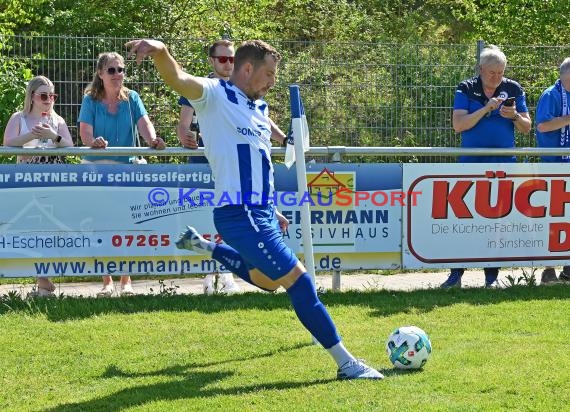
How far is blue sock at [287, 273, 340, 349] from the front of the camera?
653cm

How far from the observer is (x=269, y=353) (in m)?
A: 7.33

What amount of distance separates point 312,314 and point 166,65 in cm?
187

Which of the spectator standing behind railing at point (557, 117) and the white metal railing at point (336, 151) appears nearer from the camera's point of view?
the white metal railing at point (336, 151)

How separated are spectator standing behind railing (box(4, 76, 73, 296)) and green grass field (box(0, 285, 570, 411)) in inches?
54.1

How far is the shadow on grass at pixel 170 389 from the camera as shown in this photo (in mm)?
6039

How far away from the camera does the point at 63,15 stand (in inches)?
682

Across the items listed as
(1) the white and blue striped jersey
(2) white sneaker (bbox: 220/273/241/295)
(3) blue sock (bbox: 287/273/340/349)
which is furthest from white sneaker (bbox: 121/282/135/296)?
(3) blue sock (bbox: 287/273/340/349)

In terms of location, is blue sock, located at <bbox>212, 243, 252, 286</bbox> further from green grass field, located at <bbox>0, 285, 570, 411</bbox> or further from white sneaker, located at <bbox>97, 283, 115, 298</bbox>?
white sneaker, located at <bbox>97, 283, 115, 298</bbox>

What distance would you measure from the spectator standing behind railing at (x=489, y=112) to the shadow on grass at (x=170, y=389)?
3886 mm

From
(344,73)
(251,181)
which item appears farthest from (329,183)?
(344,73)

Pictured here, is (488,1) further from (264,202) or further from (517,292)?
(264,202)

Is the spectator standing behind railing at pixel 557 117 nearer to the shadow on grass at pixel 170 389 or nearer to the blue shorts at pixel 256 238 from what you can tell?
the blue shorts at pixel 256 238

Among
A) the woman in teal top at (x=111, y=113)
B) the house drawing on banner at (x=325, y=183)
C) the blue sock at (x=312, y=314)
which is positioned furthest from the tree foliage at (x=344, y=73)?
the blue sock at (x=312, y=314)

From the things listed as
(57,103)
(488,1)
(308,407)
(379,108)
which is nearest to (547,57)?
(379,108)
